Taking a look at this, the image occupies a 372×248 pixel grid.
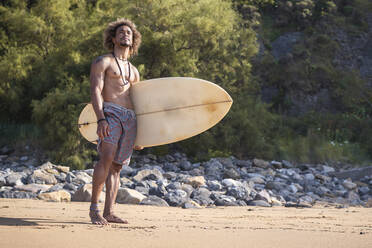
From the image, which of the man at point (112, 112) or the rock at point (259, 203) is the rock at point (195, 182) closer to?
the rock at point (259, 203)

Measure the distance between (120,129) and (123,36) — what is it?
2.14ft

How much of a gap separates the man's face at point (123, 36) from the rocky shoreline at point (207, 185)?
1.85 metres

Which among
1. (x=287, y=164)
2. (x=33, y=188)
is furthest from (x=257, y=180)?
(x=33, y=188)

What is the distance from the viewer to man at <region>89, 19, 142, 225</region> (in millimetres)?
2771

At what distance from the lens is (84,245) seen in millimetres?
1884

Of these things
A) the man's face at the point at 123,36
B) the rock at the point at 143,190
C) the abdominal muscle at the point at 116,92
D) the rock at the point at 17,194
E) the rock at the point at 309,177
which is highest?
the man's face at the point at 123,36

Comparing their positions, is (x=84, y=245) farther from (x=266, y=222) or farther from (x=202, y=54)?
(x=202, y=54)

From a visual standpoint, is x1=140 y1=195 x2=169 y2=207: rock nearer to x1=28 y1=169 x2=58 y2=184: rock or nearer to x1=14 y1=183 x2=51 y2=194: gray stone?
x1=14 y1=183 x2=51 y2=194: gray stone

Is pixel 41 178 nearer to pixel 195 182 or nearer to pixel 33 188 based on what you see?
pixel 33 188

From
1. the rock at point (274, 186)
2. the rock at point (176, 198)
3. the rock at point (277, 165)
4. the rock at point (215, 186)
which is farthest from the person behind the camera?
the rock at point (277, 165)

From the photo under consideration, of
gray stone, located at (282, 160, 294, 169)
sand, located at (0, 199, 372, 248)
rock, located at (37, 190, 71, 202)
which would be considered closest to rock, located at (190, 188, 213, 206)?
rock, located at (37, 190, 71, 202)

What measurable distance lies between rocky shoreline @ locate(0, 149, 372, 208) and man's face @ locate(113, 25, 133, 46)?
1846 millimetres

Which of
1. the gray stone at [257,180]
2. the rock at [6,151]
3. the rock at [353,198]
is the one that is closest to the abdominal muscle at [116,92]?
the rock at [353,198]

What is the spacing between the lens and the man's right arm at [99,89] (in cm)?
274
